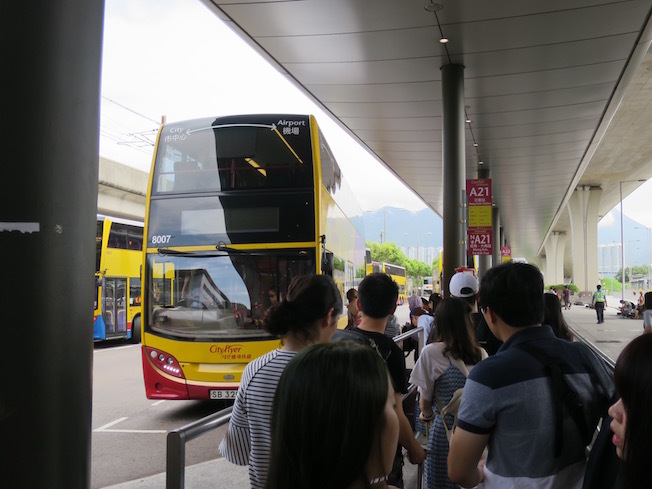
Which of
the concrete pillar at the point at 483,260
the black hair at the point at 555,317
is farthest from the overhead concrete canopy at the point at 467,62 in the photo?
the black hair at the point at 555,317

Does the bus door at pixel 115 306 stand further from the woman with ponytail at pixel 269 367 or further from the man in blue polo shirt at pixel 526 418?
the man in blue polo shirt at pixel 526 418

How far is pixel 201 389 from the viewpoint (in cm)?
813

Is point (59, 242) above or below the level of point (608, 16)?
below

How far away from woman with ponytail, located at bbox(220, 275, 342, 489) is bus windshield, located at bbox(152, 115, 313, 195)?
582cm

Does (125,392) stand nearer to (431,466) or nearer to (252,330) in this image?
(252,330)

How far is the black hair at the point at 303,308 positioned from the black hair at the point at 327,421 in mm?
1227

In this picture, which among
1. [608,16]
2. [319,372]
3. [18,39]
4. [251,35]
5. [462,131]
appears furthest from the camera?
[462,131]

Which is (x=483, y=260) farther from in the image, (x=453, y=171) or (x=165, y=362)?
(x=165, y=362)

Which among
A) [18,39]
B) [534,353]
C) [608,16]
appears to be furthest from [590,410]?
[608,16]

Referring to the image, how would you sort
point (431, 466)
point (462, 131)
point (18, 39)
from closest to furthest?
point (18, 39)
point (431, 466)
point (462, 131)

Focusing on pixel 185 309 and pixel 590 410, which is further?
pixel 185 309

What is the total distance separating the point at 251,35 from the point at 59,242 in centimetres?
912

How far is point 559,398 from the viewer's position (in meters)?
2.20

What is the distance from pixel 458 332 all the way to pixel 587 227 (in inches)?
2107
